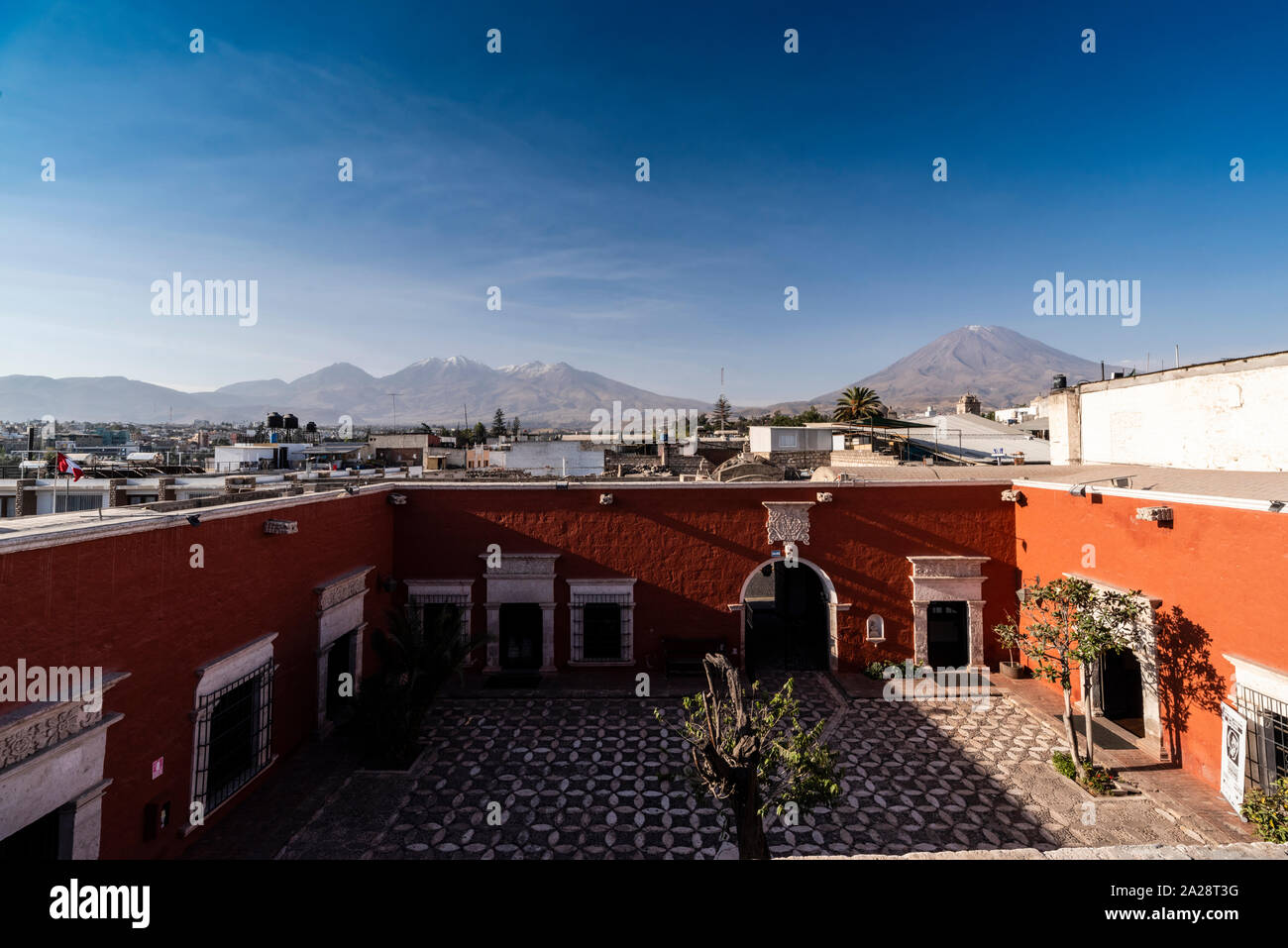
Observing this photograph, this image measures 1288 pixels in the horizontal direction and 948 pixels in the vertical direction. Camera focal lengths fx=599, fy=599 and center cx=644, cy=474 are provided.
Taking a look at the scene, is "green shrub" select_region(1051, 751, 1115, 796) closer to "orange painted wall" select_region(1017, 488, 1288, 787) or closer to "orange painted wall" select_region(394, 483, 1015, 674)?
"orange painted wall" select_region(1017, 488, 1288, 787)

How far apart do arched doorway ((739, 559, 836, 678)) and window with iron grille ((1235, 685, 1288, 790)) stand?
674 centimetres

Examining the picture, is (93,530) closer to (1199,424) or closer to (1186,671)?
(1186,671)

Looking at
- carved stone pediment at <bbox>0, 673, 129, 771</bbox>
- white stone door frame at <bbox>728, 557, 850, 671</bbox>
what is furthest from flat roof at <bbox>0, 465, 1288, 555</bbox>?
white stone door frame at <bbox>728, 557, 850, 671</bbox>

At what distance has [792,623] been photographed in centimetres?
1662

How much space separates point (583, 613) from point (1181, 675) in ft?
34.5

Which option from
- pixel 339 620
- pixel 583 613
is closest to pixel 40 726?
pixel 339 620

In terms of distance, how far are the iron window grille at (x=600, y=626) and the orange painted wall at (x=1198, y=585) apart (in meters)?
9.18

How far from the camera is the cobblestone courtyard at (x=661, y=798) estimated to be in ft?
25.8

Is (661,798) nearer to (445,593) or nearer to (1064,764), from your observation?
(1064,764)

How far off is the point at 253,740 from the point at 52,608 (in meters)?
4.06

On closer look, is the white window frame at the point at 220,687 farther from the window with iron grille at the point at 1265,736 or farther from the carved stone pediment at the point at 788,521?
the window with iron grille at the point at 1265,736
